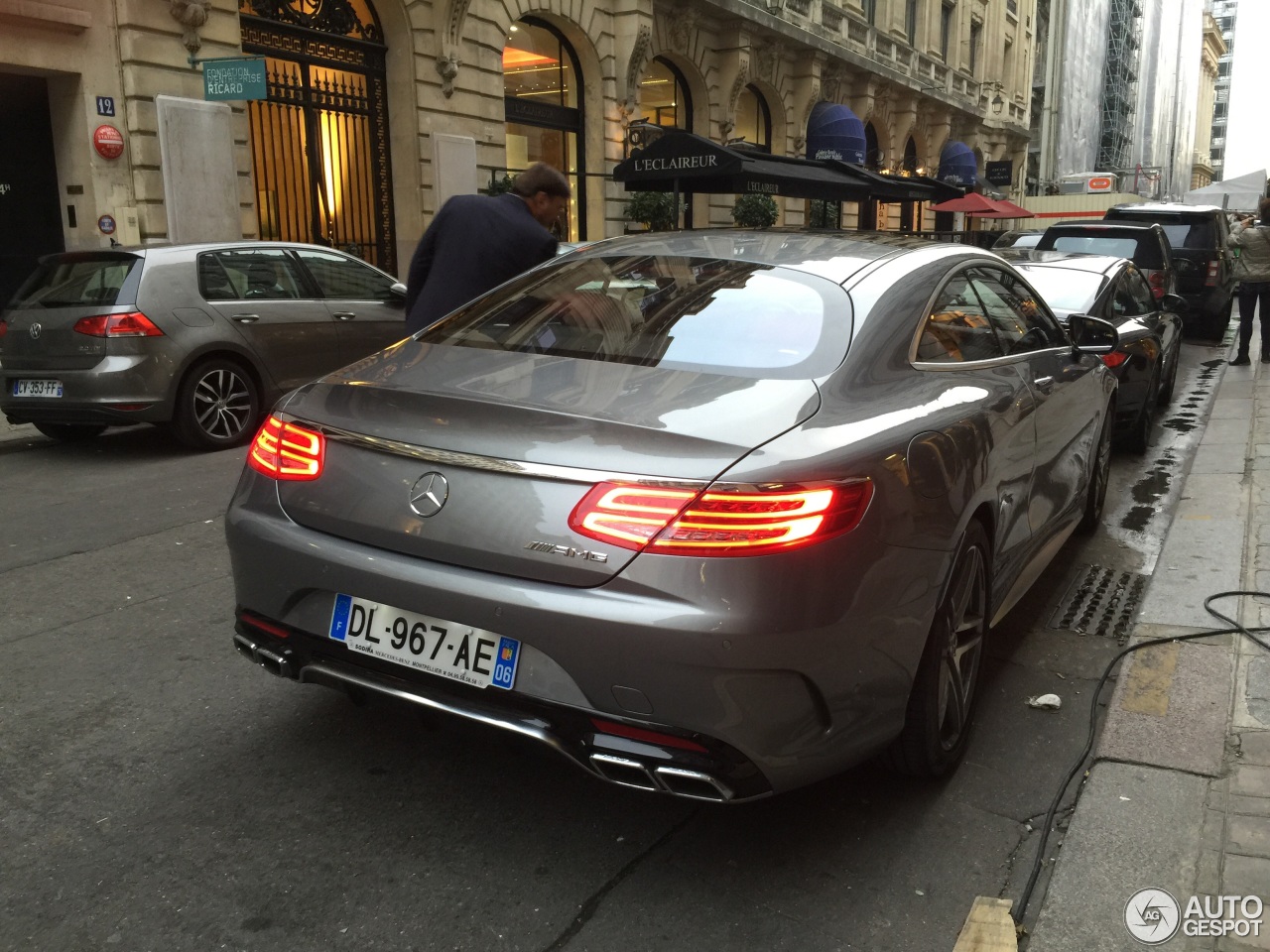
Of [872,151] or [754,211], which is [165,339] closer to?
[754,211]

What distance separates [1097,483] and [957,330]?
8.62ft

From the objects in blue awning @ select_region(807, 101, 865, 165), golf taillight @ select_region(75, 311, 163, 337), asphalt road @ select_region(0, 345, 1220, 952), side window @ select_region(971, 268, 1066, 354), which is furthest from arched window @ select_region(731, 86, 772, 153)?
asphalt road @ select_region(0, 345, 1220, 952)

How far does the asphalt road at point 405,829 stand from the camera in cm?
249

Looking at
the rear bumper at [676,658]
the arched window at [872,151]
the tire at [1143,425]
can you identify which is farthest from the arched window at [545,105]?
the rear bumper at [676,658]

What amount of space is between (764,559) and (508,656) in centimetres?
61

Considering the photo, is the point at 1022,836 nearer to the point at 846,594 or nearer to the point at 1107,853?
the point at 1107,853

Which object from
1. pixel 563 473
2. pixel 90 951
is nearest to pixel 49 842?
pixel 90 951

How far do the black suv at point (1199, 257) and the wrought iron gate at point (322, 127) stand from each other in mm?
10305

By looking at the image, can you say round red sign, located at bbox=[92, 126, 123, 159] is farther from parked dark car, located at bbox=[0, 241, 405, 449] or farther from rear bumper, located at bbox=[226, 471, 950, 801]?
rear bumper, located at bbox=[226, 471, 950, 801]

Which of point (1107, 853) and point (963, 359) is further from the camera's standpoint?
point (963, 359)

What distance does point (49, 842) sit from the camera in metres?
2.76

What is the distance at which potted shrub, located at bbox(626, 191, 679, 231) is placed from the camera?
19.8 meters

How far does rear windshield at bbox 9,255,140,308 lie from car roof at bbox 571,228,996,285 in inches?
206

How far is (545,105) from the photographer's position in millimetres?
19312
